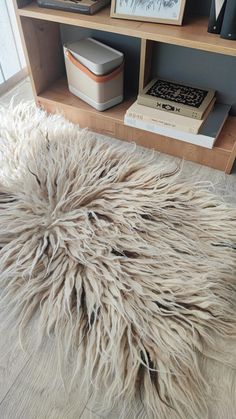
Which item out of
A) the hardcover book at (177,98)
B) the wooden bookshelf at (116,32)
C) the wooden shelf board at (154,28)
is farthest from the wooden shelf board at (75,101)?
the wooden shelf board at (154,28)

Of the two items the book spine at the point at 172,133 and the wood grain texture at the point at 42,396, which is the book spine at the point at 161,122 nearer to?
the book spine at the point at 172,133

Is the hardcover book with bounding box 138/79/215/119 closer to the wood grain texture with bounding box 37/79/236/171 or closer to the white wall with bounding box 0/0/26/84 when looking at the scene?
the wood grain texture with bounding box 37/79/236/171

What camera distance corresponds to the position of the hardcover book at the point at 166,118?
945 millimetres

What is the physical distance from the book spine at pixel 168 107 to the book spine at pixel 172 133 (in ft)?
0.20

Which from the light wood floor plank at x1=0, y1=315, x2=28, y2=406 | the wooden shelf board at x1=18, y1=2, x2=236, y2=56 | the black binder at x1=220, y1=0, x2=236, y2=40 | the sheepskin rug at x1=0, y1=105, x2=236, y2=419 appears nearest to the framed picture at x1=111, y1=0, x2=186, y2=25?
the wooden shelf board at x1=18, y1=2, x2=236, y2=56

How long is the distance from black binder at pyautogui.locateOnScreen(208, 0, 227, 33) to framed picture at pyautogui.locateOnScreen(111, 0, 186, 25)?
3.4 inches

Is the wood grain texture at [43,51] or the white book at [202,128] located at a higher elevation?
the wood grain texture at [43,51]

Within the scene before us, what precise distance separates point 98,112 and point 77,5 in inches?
12.8

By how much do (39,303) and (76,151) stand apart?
0.50 metres

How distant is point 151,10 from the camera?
0.88 m

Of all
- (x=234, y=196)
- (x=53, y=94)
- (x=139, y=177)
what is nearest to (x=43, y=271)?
(x=139, y=177)

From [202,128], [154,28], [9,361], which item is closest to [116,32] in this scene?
[154,28]

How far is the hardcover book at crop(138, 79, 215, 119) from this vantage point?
968mm

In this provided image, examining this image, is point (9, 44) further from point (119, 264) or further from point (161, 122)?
point (119, 264)
